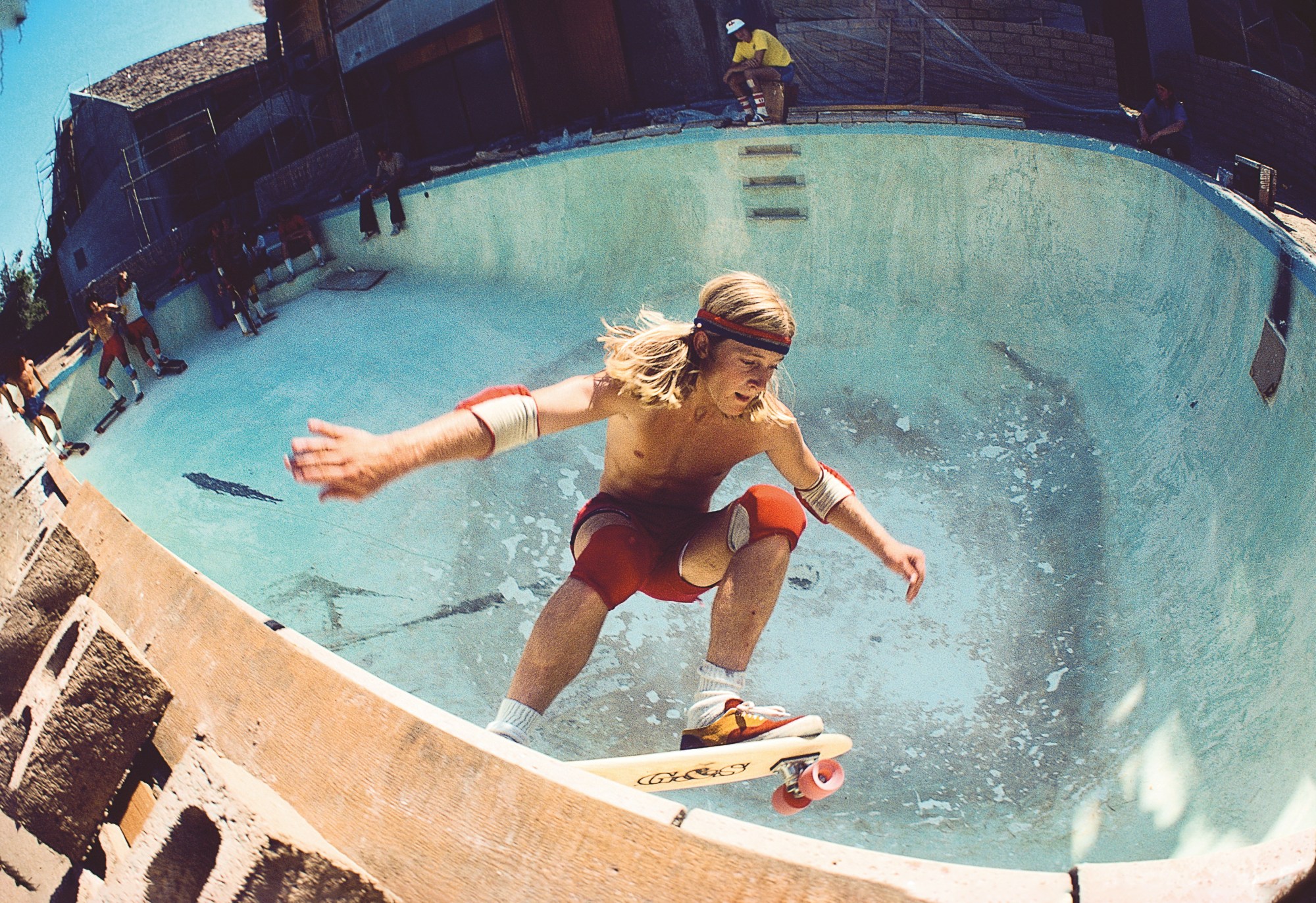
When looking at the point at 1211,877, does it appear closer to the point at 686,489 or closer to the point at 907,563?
the point at 907,563

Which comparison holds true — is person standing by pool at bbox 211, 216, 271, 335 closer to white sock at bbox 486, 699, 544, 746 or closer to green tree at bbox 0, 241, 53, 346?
white sock at bbox 486, 699, 544, 746

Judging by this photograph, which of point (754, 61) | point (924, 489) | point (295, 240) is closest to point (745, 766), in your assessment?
point (924, 489)

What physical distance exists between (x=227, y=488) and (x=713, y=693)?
14.2 ft

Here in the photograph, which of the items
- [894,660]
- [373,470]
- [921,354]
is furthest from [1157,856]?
[921,354]

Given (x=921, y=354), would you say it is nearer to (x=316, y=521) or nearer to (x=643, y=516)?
(x=643, y=516)

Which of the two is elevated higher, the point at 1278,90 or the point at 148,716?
the point at 1278,90

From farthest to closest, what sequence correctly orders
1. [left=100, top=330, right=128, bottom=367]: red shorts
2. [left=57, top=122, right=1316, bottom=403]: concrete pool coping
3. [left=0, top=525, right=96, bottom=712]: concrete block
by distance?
1. [left=100, top=330, right=128, bottom=367]: red shorts
2. [left=57, top=122, right=1316, bottom=403]: concrete pool coping
3. [left=0, top=525, right=96, bottom=712]: concrete block

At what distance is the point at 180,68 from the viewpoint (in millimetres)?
24000

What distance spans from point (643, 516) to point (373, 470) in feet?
3.65

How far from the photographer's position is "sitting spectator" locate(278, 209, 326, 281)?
11.3 meters

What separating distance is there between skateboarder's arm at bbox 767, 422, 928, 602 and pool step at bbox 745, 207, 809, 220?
4.81m

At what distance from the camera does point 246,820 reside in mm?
1388

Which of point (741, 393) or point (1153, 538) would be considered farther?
point (1153, 538)

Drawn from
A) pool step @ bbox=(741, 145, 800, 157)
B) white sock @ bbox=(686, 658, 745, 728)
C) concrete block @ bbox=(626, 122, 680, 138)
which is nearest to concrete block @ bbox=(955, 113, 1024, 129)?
pool step @ bbox=(741, 145, 800, 157)
